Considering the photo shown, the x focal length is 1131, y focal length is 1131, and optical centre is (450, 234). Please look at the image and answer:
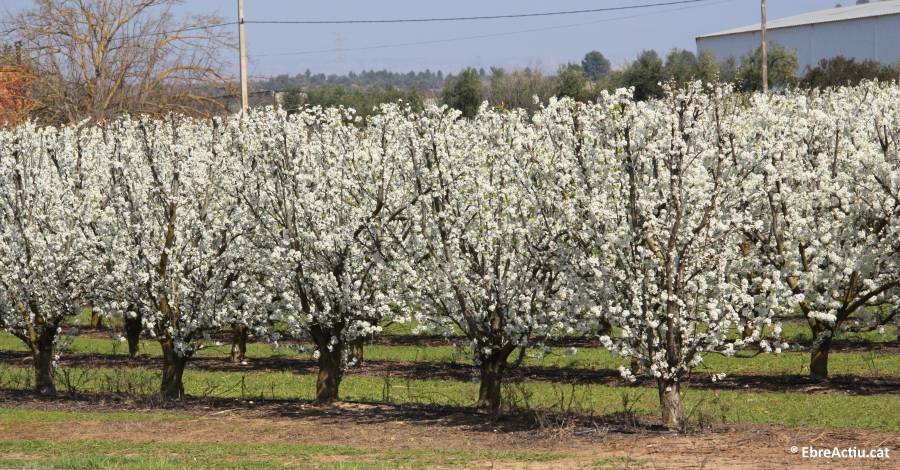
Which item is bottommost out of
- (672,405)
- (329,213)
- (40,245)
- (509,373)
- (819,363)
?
(509,373)

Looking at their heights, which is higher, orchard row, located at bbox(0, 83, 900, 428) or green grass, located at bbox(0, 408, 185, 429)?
orchard row, located at bbox(0, 83, 900, 428)

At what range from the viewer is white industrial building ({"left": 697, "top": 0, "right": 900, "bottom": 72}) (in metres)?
93.0

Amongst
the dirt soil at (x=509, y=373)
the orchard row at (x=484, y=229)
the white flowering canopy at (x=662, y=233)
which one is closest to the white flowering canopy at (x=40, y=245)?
the orchard row at (x=484, y=229)

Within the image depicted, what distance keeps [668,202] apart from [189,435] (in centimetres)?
742

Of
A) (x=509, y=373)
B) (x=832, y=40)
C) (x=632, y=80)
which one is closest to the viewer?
(x=509, y=373)

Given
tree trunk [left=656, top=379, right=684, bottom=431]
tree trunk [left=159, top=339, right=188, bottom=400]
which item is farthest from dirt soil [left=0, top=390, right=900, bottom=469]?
tree trunk [left=159, top=339, right=188, bottom=400]

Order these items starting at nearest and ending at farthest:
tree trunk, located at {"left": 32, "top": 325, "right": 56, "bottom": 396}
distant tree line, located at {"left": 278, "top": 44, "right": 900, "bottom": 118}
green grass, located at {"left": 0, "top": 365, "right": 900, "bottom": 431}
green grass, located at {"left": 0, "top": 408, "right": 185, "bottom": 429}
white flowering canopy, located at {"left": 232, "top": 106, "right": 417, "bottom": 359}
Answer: green grass, located at {"left": 0, "top": 365, "right": 900, "bottom": 431} → white flowering canopy, located at {"left": 232, "top": 106, "right": 417, "bottom": 359} → green grass, located at {"left": 0, "top": 408, "right": 185, "bottom": 429} → tree trunk, located at {"left": 32, "top": 325, "right": 56, "bottom": 396} → distant tree line, located at {"left": 278, "top": 44, "right": 900, "bottom": 118}

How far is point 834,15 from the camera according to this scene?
10250 cm

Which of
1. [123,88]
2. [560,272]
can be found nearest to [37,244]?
[560,272]

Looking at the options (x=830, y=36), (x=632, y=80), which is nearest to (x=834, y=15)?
(x=830, y=36)

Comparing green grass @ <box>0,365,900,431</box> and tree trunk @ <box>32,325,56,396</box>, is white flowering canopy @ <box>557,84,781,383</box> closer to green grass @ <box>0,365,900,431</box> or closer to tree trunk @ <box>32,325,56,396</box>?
green grass @ <box>0,365,900,431</box>

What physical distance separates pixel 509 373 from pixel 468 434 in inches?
303

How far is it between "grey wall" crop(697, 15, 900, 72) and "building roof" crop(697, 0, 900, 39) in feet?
1.25

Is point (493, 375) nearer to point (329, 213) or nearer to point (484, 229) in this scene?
point (484, 229)
